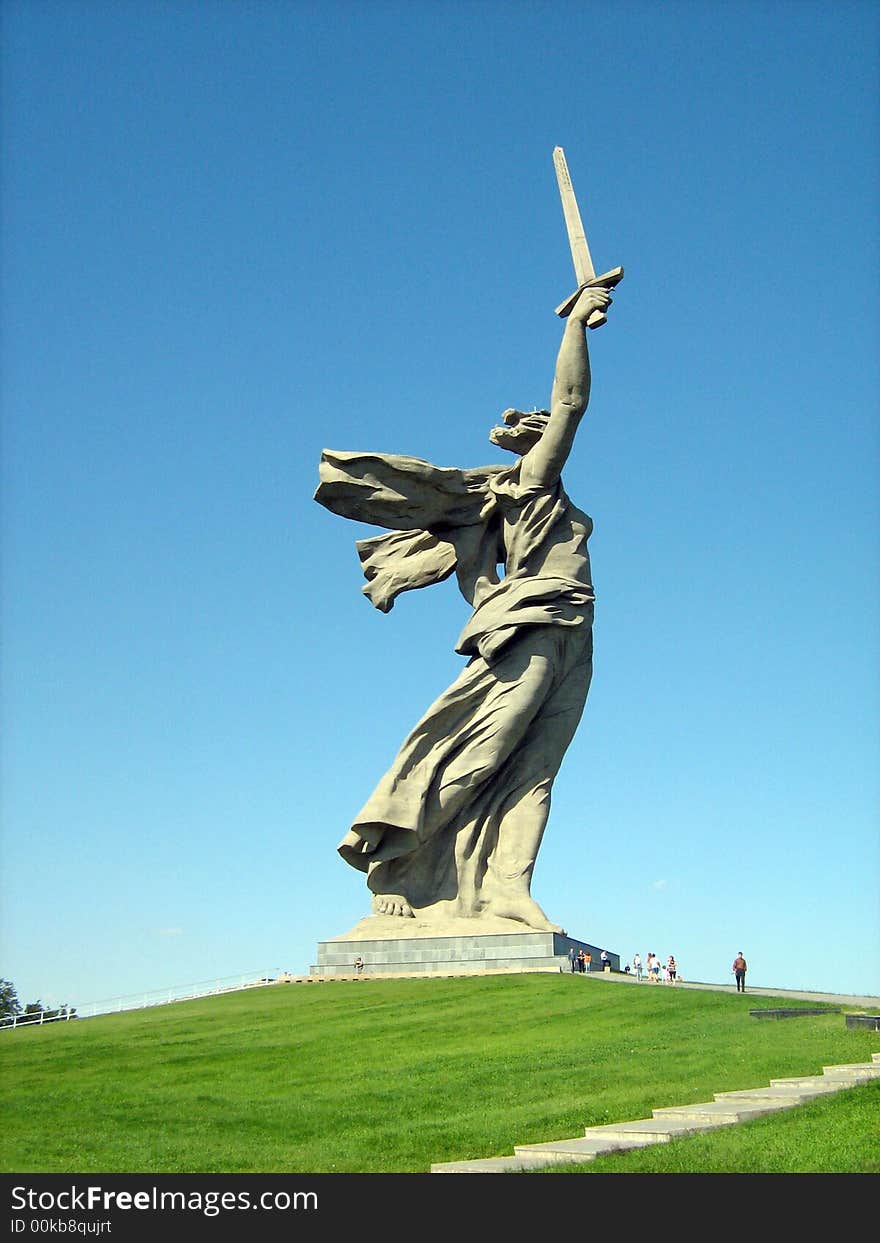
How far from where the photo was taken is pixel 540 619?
1994 centimetres

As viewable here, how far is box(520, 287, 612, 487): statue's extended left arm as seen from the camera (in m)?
19.5

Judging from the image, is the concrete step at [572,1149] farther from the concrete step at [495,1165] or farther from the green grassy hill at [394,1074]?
the green grassy hill at [394,1074]

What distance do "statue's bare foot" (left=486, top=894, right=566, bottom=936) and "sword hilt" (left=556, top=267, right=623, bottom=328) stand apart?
343 inches

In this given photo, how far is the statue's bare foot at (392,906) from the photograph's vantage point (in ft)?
65.6

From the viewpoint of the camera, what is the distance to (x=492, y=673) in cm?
2036

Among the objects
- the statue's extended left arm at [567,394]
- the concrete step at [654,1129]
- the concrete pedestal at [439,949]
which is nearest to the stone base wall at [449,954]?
the concrete pedestal at [439,949]

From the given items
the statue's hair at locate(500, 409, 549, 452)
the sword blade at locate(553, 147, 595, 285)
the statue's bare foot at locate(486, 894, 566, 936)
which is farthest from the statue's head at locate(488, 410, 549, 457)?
the statue's bare foot at locate(486, 894, 566, 936)

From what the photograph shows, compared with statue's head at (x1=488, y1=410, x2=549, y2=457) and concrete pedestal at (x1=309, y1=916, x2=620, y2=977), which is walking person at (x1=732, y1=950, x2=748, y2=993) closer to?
concrete pedestal at (x1=309, y1=916, x2=620, y2=977)

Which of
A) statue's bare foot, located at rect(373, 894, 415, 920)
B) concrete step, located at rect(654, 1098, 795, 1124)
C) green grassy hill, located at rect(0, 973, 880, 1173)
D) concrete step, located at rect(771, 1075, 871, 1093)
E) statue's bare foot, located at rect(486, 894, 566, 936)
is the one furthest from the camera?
statue's bare foot, located at rect(373, 894, 415, 920)

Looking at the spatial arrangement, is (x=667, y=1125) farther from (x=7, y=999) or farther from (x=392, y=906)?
(x=7, y=999)
